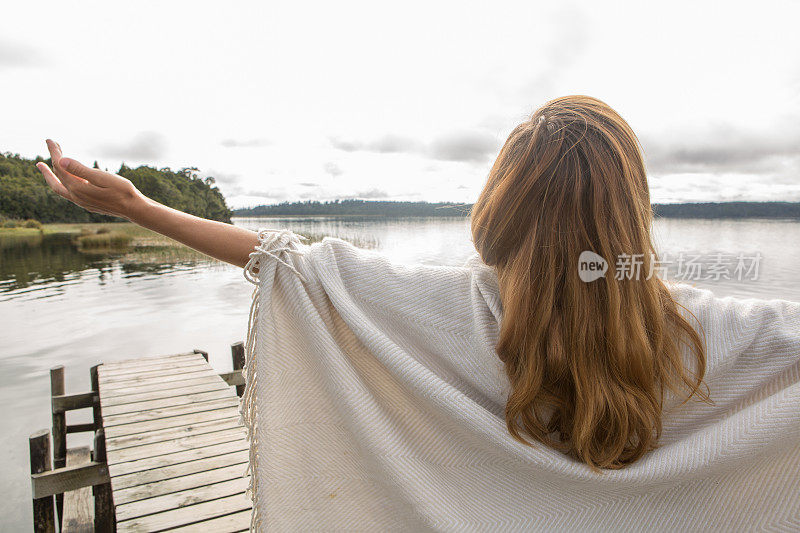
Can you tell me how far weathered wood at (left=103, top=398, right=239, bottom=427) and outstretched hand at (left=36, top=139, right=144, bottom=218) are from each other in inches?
115

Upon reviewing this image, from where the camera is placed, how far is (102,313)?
14250 mm


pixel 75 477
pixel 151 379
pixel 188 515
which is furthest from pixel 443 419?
pixel 151 379

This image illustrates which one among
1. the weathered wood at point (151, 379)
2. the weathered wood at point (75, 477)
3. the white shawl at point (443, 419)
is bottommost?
the weathered wood at point (75, 477)

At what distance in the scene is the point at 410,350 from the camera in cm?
139

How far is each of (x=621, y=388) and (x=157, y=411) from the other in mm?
3747

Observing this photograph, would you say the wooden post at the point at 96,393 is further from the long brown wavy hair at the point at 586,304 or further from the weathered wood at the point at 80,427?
the long brown wavy hair at the point at 586,304

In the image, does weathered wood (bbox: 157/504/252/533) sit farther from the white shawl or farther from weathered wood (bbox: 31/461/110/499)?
weathered wood (bbox: 31/461/110/499)

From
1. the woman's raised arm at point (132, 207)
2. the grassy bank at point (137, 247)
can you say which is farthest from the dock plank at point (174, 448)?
the grassy bank at point (137, 247)

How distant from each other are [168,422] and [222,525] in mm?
1503

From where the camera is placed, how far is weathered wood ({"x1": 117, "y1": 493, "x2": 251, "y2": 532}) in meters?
2.41

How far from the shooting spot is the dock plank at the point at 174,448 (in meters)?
2.53

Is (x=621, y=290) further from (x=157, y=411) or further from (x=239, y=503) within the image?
(x=157, y=411)

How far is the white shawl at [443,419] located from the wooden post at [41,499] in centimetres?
298

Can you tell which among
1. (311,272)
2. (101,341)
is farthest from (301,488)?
(101,341)
